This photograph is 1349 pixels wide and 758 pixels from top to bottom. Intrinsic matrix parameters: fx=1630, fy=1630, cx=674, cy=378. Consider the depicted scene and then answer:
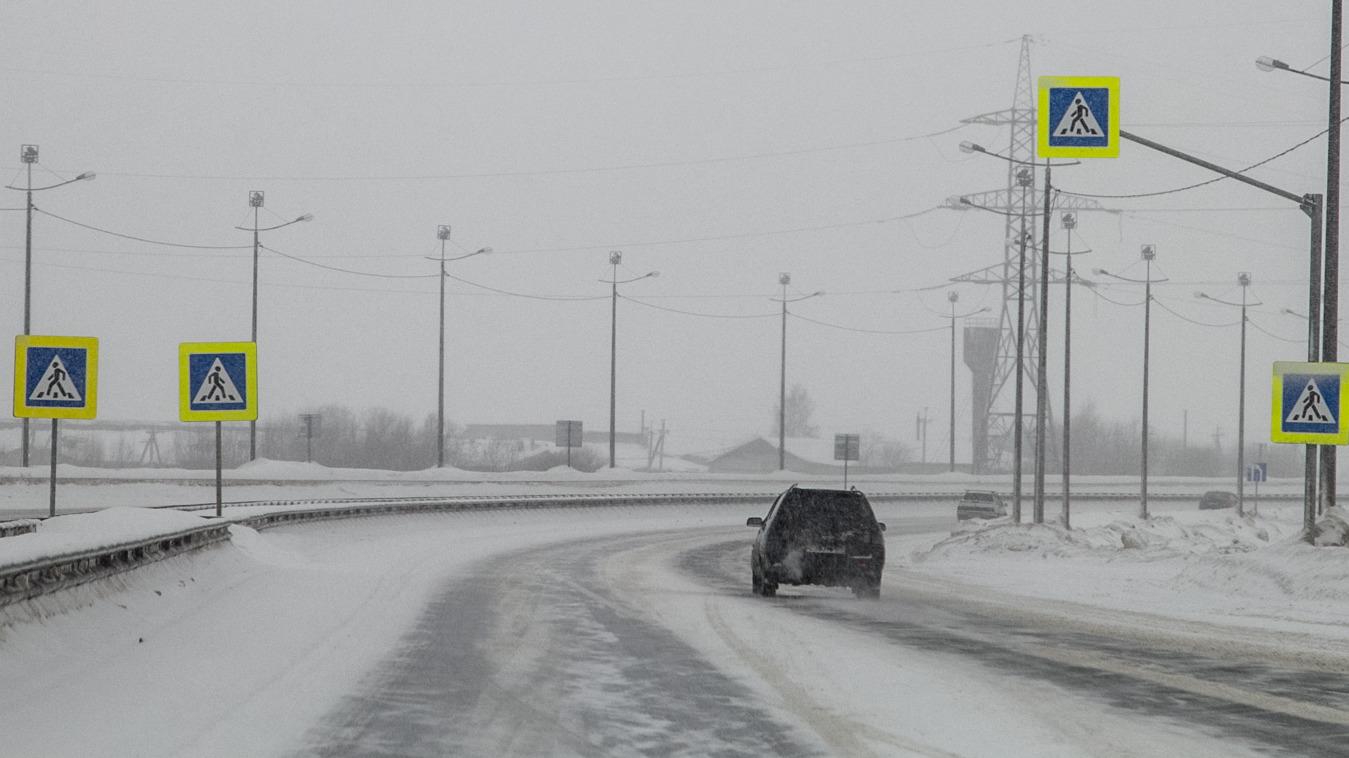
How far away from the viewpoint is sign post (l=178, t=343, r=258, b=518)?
24.7m

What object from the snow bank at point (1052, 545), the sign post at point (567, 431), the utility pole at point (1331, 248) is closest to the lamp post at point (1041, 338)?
the snow bank at point (1052, 545)

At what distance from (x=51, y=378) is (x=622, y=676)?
1055cm

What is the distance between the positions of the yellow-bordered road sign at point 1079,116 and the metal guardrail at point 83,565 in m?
12.3

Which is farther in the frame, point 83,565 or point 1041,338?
point 1041,338

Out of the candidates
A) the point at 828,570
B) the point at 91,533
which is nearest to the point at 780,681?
the point at 91,533

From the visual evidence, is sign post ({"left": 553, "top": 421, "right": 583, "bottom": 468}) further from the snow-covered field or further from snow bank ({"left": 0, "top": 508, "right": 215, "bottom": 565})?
snow bank ({"left": 0, "top": 508, "right": 215, "bottom": 565})

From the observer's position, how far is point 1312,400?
2248 cm

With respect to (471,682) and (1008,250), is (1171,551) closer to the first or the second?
(471,682)

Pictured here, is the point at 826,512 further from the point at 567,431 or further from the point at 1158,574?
the point at 567,431

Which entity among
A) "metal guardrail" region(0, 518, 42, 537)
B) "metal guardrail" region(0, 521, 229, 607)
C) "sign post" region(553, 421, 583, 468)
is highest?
"sign post" region(553, 421, 583, 468)

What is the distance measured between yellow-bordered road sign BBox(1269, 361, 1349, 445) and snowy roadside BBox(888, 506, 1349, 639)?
1.66 meters

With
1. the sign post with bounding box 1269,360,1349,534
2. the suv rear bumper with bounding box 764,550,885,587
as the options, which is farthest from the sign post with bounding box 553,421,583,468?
the sign post with bounding box 1269,360,1349,534

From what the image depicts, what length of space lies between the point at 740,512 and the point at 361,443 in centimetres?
7355

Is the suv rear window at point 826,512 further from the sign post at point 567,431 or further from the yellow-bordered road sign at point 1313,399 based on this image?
the sign post at point 567,431
